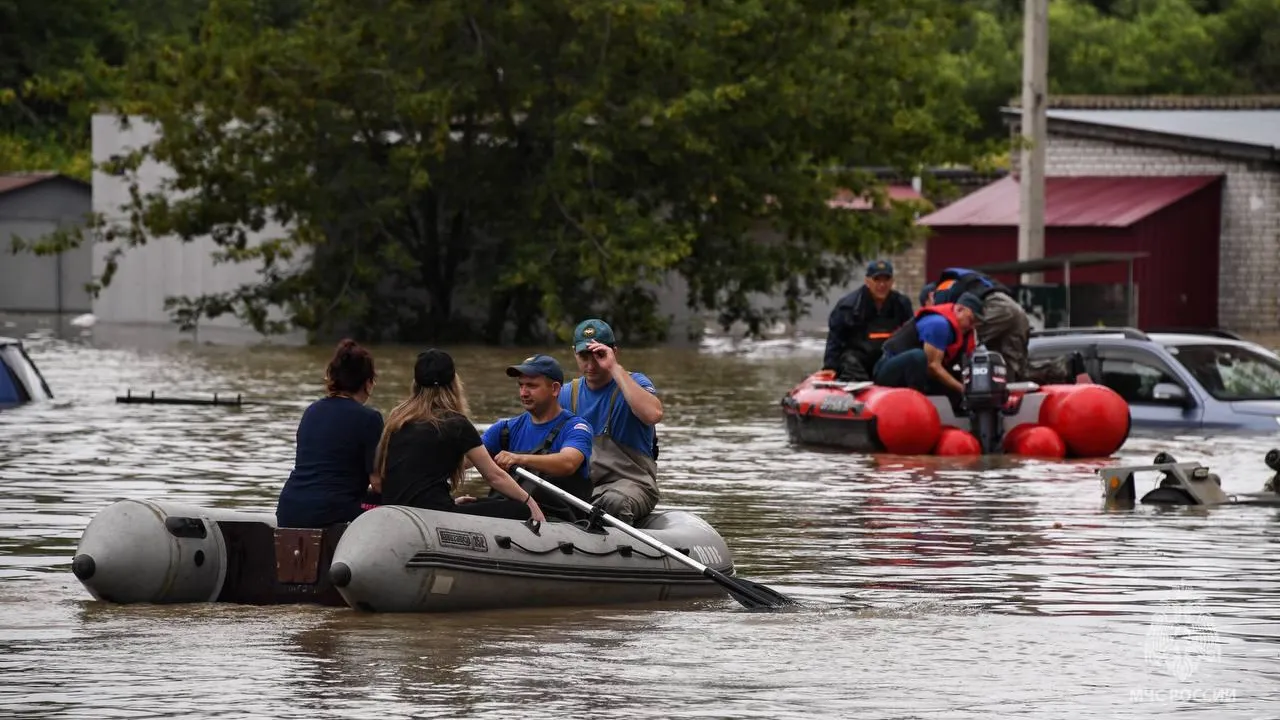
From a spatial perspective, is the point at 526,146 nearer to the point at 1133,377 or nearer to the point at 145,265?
the point at 145,265

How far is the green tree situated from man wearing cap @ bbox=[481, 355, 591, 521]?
29217 mm

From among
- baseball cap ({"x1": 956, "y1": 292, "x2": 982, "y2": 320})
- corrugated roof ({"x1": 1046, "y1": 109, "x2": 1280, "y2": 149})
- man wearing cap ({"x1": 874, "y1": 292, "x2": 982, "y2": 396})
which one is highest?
corrugated roof ({"x1": 1046, "y1": 109, "x2": 1280, "y2": 149})

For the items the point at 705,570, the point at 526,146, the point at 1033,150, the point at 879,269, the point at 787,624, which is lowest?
the point at 787,624

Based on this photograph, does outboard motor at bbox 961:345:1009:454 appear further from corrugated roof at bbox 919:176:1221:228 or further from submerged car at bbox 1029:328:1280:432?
corrugated roof at bbox 919:176:1221:228

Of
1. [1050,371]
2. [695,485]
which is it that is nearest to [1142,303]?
[1050,371]

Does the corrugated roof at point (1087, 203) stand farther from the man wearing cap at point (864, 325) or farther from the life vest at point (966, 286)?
the life vest at point (966, 286)

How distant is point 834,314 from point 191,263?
32.6 metres

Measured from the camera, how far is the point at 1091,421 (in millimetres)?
22141

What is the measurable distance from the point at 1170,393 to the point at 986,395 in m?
3.50

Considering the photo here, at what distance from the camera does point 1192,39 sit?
229 ft

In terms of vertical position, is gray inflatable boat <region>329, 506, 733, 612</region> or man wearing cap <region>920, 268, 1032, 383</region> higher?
man wearing cap <region>920, 268, 1032, 383</region>

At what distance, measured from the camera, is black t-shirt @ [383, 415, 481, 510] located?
1216cm

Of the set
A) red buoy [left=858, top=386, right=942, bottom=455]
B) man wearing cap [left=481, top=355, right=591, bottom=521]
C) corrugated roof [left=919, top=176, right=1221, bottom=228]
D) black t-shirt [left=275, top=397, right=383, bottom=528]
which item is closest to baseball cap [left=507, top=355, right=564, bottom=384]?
man wearing cap [left=481, top=355, right=591, bottom=521]

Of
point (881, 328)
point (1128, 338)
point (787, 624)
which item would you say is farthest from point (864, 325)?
point (787, 624)
